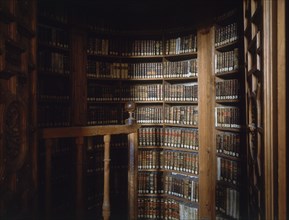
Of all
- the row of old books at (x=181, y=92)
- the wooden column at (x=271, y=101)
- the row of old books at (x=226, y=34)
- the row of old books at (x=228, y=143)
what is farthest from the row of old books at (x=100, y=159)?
the wooden column at (x=271, y=101)

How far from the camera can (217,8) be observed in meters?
3.35

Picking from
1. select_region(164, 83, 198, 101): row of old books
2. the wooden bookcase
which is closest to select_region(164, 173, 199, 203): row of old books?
select_region(164, 83, 198, 101): row of old books

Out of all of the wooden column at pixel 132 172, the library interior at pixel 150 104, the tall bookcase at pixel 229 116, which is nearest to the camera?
the wooden column at pixel 132 172

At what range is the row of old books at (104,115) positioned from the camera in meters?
3.58

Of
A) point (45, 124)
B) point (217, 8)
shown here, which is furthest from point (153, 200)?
point (217, 8)

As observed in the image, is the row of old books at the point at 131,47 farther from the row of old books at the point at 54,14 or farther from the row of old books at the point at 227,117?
the row of old books at the point at 227,117

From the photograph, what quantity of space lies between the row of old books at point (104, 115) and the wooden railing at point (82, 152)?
1.32m

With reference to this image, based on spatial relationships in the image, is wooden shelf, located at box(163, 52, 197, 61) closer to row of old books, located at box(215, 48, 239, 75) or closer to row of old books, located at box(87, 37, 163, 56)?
row of old books, located at box(87, 37, 163, 56)

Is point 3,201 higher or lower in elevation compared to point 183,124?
lower

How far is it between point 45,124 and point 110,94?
3.12 feet

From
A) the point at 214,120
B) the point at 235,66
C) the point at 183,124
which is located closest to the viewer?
the point at 235,66

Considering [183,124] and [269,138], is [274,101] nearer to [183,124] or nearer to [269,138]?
[269,138]

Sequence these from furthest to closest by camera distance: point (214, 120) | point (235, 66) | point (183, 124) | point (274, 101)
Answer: point (183, 124)
point (214, 120)
point (235, 66)
point (274, 101)

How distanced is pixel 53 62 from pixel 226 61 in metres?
1.86
